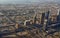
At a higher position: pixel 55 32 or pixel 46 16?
pixel 46 16

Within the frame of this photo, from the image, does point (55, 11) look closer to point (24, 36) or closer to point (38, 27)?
point (38, 27)

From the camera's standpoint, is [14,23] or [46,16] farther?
[46,16]

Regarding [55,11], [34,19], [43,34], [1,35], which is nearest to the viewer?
[1,35]

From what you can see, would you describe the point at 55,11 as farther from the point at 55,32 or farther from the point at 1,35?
the point at 1,35

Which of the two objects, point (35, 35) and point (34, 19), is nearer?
point (35, 35)

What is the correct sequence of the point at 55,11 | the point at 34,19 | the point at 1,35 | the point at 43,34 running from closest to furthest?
the point at 1,35
the point at 43,34
the point at 34,19
the point at 55,11

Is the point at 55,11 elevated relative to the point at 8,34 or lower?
elevated

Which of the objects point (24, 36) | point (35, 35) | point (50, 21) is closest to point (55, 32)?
point (50, 21)

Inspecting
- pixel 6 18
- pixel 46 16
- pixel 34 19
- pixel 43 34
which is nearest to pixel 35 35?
pixel 43 34

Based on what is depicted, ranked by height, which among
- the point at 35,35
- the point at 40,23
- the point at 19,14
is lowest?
the point at 35,35

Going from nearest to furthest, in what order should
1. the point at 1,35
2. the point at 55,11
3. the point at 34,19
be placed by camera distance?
the point at 1,35 < the point at 34,19 < the point at 55,11
